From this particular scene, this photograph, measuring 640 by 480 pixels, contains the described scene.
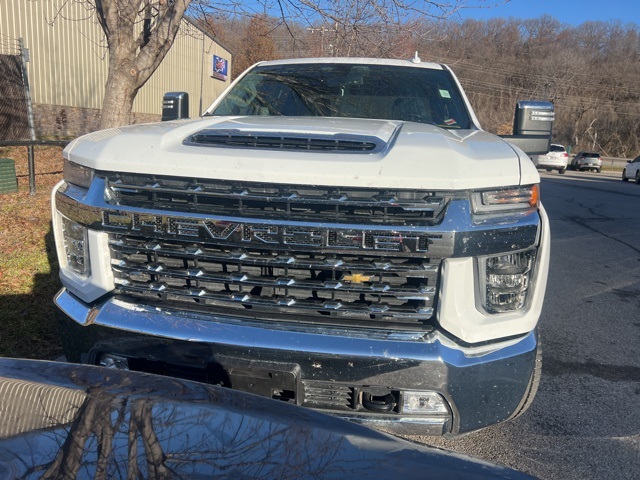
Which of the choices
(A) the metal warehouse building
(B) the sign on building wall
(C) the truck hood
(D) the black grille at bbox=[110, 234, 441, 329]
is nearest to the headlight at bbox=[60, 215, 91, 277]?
(D) the black grille at bbox=[110, 234, 441, 329]

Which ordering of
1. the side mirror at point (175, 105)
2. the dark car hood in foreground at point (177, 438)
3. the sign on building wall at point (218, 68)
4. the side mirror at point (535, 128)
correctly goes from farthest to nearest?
the sign on building wall at point (218, 68)
the side mirror at point (175, 105)
the side mirror at point (535, 128)
the dark car hood in foreground at point (177, 438)

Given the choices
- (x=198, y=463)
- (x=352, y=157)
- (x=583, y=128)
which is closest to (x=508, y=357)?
(x=352, y=157)

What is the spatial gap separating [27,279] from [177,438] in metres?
4.33

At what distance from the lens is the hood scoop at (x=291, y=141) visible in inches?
102

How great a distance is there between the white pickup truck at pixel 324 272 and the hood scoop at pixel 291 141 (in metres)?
0.01

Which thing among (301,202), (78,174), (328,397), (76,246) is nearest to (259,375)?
(328,397)

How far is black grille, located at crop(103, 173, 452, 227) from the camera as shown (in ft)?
7.75

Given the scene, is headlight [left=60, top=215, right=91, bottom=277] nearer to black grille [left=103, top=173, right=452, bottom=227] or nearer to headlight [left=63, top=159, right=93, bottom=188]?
headlight [left=63, top=159, right=93, bottom=188]

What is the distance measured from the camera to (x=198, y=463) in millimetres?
1326

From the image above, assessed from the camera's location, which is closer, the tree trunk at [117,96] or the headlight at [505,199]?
the headlight at [505,199]

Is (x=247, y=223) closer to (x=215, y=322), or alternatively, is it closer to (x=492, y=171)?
(x=215, y=322)

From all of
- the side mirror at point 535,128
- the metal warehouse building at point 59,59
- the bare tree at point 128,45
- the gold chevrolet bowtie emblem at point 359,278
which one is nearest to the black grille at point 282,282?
the gold chevrolet bowtie emblem at point 359,278

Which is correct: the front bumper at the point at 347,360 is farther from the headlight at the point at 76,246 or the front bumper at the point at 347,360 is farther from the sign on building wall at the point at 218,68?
the sign on building wall at the point at 218,68

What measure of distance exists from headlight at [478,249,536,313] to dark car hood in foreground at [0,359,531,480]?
3.31 feet
